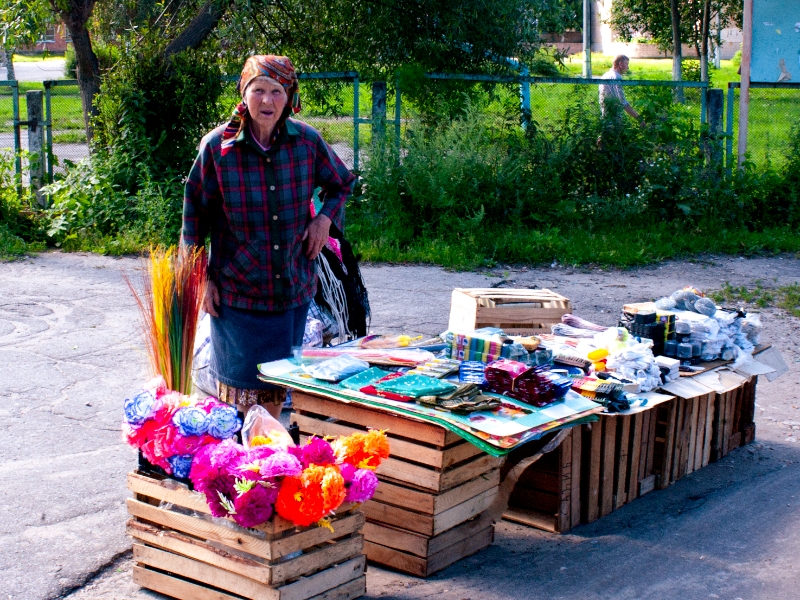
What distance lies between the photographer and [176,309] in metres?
4.26

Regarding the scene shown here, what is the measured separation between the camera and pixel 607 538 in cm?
409

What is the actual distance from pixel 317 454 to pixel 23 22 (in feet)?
28.2

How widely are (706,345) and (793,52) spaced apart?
743 centimetres

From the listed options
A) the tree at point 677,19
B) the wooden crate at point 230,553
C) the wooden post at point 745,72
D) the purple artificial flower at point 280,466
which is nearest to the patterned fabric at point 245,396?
the wooden crate at point 230,553

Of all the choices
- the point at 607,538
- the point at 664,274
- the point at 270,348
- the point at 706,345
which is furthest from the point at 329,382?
the point at 664,274

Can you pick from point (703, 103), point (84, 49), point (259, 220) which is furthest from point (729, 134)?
point (259, 220)

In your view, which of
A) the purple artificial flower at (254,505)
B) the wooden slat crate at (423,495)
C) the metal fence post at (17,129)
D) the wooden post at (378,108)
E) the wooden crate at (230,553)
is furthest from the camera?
the wooden post at (378,108)

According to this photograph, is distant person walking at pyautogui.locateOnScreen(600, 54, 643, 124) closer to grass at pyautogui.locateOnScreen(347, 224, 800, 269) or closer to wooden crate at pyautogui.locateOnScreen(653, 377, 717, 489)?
grass at pyautogui.locateOnScreen(347, 224, 800, 269)

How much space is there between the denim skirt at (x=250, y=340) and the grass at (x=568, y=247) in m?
4.99

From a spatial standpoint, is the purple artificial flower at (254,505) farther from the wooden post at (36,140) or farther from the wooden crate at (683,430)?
the wooden post at (36,140)

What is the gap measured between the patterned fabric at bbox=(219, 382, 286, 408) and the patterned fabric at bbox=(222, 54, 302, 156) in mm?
1061

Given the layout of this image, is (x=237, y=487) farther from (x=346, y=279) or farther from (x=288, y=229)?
(x=346, y=279)

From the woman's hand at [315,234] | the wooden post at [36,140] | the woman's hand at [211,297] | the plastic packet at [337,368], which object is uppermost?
the wooden post at [36,140]

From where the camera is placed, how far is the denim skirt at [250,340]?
4.29m
